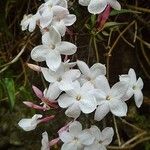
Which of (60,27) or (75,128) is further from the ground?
(60,27)

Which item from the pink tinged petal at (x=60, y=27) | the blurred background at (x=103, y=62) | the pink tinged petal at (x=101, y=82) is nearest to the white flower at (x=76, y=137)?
the pink tinged petal at (x=101, y=82)

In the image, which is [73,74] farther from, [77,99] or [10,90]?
[10,90]

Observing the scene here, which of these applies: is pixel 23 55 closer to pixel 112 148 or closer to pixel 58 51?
pixel 112 148

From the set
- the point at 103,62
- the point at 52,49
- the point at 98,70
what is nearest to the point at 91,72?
the point at 98,70

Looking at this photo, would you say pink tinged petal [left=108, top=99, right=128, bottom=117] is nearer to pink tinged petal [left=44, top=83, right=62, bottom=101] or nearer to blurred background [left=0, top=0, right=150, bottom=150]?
pink tinged petal [left=44, top=83, right=62, bottom=101]

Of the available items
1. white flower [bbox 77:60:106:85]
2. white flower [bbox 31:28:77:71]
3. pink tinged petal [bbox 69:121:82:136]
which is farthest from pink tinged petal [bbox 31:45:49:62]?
pink tinged petal [bbox 69:121:82:136]

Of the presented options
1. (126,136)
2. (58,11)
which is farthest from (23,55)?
(58,11)
